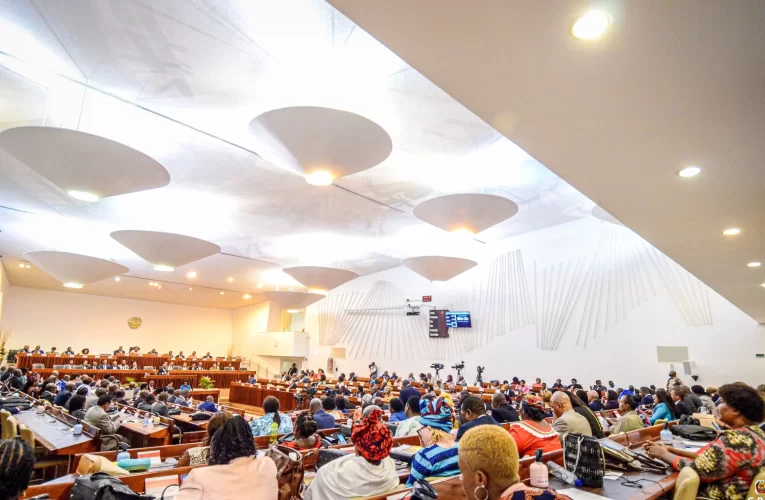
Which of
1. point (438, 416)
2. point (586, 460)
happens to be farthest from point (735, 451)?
point (438, 416)

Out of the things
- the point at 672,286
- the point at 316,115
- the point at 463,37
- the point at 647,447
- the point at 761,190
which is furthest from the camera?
the point at 672,286

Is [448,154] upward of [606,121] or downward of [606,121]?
upward

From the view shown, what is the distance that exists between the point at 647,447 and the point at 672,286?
35.5 feet

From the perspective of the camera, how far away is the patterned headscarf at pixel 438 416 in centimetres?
363

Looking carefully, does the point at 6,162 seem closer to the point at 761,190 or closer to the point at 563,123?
the point at 563,123

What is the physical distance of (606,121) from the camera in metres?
Result: 2.87

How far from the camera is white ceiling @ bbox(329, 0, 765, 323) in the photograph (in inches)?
80.9

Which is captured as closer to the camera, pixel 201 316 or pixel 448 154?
pixel 448 154

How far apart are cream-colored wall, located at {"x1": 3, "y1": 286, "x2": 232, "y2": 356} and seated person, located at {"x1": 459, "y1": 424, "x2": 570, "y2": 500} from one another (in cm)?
2525

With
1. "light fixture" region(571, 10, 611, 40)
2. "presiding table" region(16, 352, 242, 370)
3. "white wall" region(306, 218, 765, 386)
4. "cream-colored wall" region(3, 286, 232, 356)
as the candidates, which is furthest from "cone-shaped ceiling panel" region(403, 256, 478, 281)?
"cream-colored wall" region(3, 286, 232, 356)

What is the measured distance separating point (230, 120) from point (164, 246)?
14.0 feet

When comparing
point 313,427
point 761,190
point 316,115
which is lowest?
point 313,427

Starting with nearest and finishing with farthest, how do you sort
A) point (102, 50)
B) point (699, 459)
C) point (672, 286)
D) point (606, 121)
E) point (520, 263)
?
point (699, 459) → point (606, 121) → point (102, 50) → point (672, 286) → point (520, 263)

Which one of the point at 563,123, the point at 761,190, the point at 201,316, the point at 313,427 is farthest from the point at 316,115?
the point at 201,316
